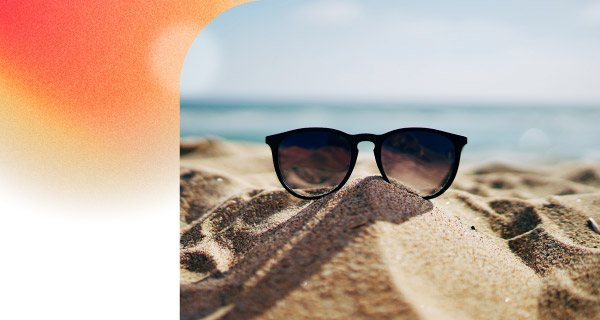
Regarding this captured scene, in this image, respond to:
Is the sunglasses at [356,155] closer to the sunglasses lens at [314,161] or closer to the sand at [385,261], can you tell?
the sunglasses lens at [314,161]

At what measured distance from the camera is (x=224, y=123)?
1204 centimetres

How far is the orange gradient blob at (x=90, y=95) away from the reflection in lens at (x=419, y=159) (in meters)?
0.96

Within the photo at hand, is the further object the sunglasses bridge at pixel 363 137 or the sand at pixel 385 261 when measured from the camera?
the sunglasses bridge at pixel 363 137

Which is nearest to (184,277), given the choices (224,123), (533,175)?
(533,175)

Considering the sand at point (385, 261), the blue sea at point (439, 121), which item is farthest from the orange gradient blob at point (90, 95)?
the blue sea at point (439, 121)

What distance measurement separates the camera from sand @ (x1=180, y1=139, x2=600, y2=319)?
3.44 feet

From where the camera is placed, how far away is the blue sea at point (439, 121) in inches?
337

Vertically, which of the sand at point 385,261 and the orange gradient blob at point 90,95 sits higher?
the orange gradient blob at point 90,95

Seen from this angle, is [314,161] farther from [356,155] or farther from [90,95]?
[90,95]

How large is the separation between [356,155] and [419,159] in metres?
0.30

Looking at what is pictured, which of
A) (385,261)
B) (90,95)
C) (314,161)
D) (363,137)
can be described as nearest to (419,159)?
(363,137)

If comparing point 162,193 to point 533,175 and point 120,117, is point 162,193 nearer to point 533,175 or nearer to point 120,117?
point 120,117

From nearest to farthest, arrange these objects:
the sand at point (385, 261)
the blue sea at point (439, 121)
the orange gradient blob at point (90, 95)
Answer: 1. the sand at point (385, 261)
2. the orange gradient blob at point (90, 95)
3. the blue sea at point (439, 121)

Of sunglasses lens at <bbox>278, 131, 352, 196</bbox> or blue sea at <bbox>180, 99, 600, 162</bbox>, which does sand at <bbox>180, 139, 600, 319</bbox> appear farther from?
blue sea at <bbox>180, 99, 600, 162</bbox>
